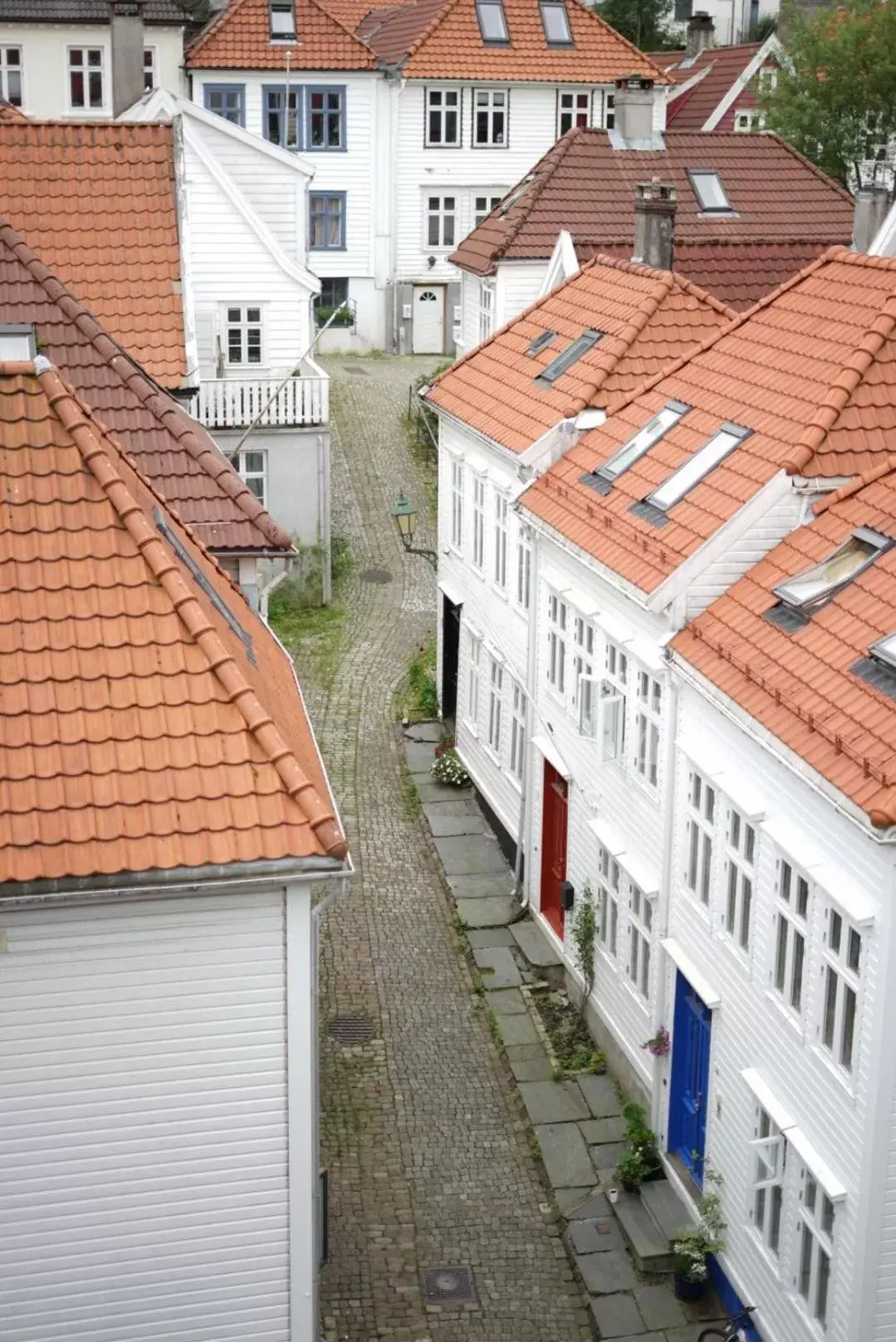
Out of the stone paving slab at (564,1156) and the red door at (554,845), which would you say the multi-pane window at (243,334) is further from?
the stone paving slab at (564,1156)

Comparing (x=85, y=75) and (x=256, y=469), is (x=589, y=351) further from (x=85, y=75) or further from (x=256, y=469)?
(x=85, y=75)

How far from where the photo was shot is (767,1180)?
13883 millimetres

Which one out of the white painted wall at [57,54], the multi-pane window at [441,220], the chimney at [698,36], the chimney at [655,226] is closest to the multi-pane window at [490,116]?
the multi-pane window at [441,220]

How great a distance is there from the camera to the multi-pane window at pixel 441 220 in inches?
2015

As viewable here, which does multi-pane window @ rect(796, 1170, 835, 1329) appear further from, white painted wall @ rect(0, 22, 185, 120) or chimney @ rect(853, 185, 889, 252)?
white painted wall @ rect(0, 22, 185, 120)

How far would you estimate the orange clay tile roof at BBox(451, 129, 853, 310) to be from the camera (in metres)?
32.3

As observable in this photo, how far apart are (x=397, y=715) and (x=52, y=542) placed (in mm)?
17486

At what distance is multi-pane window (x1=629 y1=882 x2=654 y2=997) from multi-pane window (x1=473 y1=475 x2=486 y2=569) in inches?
315

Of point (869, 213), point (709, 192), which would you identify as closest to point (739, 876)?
point (869, 213)

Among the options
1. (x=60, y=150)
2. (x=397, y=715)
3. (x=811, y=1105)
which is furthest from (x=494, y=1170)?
(x=60, y=150)

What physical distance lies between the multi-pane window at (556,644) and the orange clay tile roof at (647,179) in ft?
34.8

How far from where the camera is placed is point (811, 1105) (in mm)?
13172

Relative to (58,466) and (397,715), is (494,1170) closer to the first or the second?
(58,466)

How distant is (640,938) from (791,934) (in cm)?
438
